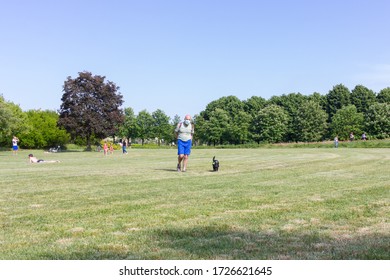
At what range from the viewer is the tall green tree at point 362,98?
102200 millimetres

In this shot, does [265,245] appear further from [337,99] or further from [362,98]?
[362,98]

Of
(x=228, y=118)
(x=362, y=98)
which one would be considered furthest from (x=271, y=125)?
(x=362, y=98)

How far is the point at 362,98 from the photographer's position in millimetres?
103250

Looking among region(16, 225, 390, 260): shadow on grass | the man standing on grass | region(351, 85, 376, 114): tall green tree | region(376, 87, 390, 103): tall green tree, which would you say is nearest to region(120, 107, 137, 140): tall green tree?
region(351, 85, 376, 114): tall green tree

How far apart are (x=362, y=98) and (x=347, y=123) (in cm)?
1594

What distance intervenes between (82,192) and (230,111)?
102658mm

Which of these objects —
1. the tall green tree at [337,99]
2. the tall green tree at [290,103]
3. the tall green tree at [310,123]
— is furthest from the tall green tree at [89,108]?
the tall green tree at [337,99]

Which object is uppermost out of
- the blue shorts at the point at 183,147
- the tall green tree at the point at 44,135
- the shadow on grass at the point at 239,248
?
the tall green tree at the point at 44,135

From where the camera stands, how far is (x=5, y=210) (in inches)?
→ 321

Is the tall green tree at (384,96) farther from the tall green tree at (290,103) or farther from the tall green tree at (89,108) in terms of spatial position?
the tall green tree at (89,108)

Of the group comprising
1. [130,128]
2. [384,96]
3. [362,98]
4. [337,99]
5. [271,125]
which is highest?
[384,96]

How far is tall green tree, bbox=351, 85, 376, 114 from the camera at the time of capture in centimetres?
10220

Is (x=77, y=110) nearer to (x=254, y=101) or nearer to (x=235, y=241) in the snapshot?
(x=235, y=241)
